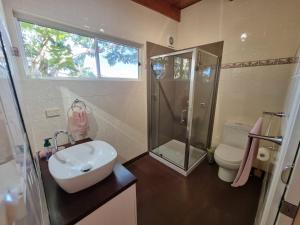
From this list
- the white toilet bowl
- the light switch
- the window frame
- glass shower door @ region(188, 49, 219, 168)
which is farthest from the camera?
glass shower door @ region(188, 49, 219, 168)

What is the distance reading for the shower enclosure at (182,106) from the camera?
2.01 metres

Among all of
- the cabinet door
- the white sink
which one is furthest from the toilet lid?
the white sink

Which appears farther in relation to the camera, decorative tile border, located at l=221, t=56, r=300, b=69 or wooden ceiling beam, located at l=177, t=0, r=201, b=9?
wooden ceiling beam, located at l=177, t=0, r=201, b=9

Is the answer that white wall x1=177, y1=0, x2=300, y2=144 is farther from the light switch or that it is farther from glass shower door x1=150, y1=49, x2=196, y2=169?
the light switch

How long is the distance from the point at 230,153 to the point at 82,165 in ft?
6.02

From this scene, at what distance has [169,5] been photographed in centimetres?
236

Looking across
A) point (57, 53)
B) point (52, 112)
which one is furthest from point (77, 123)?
point (57, 53)

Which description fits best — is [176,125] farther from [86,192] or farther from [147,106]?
[86,192]

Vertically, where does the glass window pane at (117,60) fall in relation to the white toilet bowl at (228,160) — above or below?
above

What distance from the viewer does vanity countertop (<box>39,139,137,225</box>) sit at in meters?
0.76

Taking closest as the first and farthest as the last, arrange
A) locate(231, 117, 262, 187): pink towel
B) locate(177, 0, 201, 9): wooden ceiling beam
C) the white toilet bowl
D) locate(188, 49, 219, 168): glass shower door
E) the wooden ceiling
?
1. locate(231, 117, 262, 187): pink towel
2. the white toilet bowl
3. locate(188, 49, 219, 168): glass shower door
4. the wooden ceiling
5. locate(177, 0, 201, 9): wooden ceiling beam

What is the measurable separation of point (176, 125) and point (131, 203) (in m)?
1.91

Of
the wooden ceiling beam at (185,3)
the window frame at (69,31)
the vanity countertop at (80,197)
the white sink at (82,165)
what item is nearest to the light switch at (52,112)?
the window frame at (69,31)

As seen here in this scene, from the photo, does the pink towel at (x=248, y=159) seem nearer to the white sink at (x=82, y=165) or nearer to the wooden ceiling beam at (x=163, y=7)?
the white sink at (x=82, y=165)
